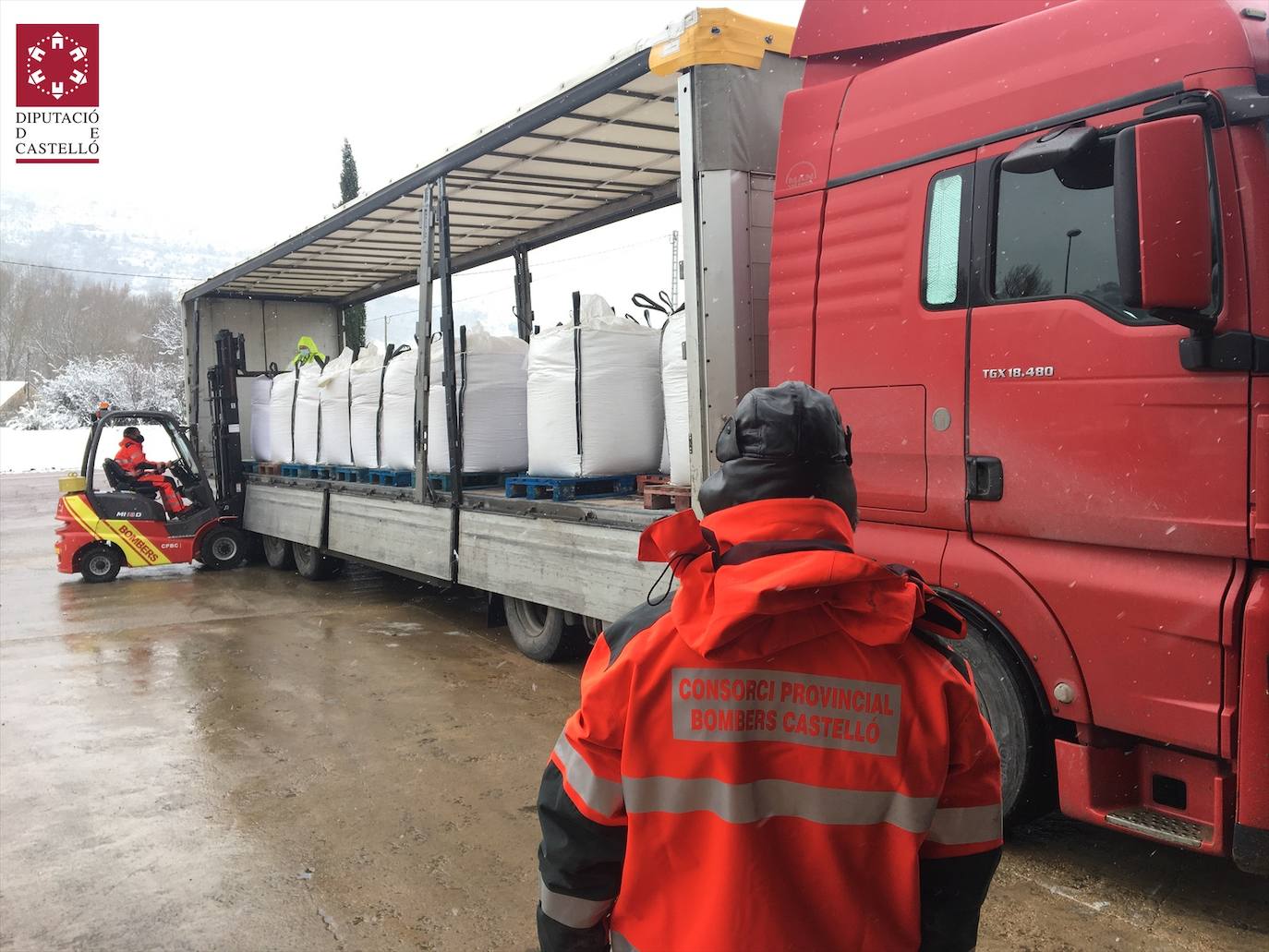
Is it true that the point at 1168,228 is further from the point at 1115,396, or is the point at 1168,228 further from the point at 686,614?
the point at 686,614

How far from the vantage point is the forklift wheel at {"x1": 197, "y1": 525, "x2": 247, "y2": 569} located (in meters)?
10.9

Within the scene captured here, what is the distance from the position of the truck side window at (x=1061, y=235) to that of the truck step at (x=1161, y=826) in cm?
138

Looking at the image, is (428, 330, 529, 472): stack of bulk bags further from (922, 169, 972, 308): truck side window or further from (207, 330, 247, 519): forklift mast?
(207, 330, 247, 519): forklift mast

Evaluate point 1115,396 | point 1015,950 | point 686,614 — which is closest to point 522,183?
point 1115,396

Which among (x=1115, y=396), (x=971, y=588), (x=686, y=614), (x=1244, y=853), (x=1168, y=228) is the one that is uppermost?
(x=1168, y=228)

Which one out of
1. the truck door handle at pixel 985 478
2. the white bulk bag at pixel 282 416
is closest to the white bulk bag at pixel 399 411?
the white bulk bag at pixel 282 416

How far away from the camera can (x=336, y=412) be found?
29.3 feet

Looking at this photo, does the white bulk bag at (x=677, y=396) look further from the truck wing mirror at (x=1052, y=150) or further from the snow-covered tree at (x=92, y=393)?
the snow-covered tree at (x=92, y=393)

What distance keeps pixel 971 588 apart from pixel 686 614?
2140 mm

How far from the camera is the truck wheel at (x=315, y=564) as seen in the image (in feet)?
32.5

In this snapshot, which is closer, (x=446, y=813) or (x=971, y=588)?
(x=971, y=588)

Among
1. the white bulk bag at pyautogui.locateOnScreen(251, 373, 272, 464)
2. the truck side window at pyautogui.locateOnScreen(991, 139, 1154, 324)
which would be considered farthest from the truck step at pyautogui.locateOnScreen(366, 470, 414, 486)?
the truck side window at pyautogui.locateOnScreen(991, 139, 1154, 324)

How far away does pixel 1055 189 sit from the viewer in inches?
115

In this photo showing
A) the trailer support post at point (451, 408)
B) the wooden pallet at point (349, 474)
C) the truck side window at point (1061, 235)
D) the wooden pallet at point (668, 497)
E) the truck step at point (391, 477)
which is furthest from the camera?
the wooden pallet at point (349, 474)
